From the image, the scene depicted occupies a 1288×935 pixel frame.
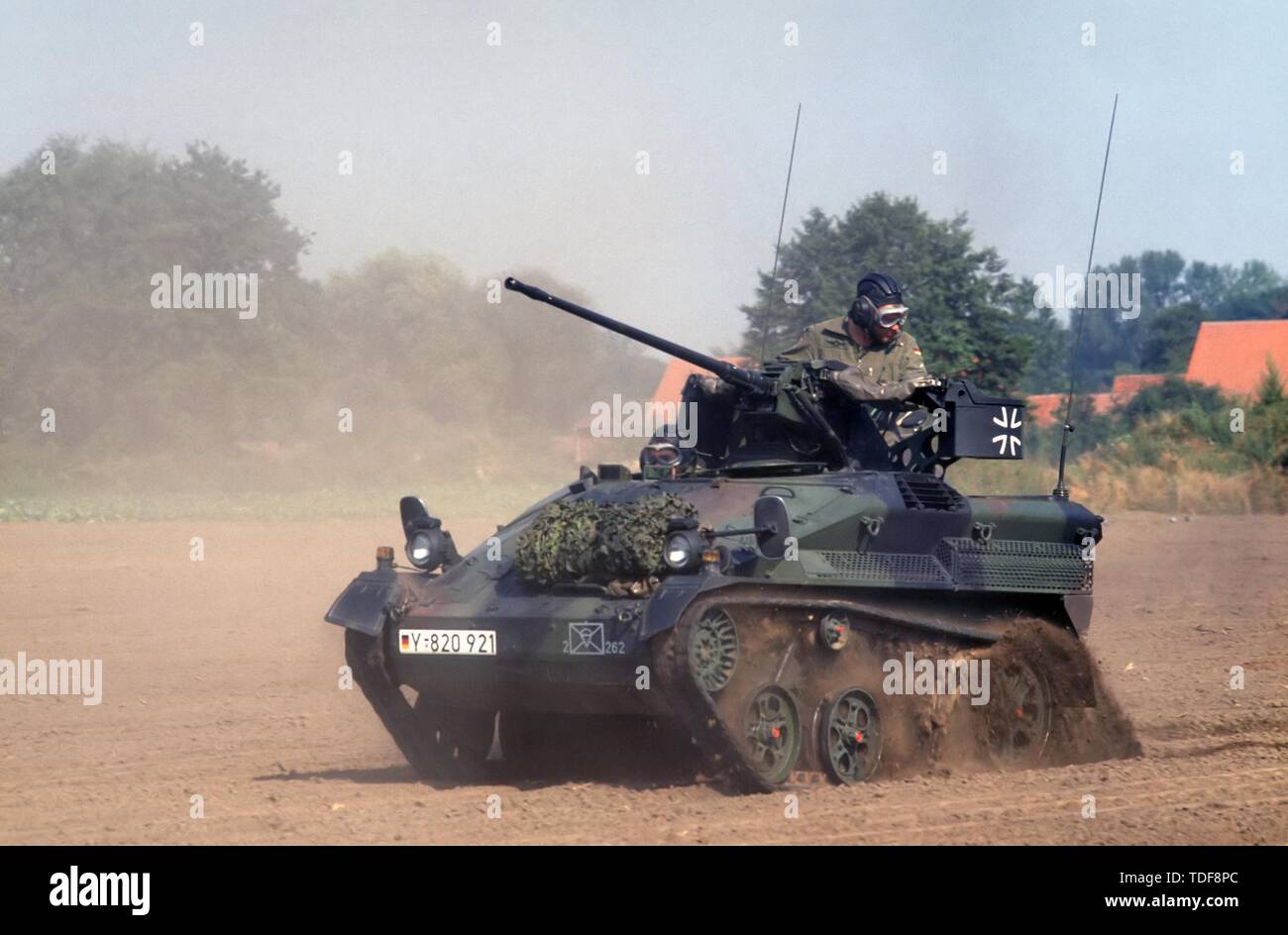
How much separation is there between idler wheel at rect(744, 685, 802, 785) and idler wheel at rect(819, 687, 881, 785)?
0.70 feet

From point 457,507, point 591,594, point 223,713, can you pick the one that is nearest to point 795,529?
point 591,594

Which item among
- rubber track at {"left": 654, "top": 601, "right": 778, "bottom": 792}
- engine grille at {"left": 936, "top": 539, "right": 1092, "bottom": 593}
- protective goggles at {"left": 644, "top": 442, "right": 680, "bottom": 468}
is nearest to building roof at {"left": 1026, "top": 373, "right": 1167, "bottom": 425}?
engine grille at {"left": 936, "top": 539, "right": 1092, "bottom": 593}

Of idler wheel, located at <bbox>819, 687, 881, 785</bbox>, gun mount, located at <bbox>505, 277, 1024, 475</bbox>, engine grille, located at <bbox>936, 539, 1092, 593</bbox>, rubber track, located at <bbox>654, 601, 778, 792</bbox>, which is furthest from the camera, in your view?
gun mount, located at <bbox>505, 277, 1024, 475</bbox>

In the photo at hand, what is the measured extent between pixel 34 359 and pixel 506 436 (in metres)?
8.24

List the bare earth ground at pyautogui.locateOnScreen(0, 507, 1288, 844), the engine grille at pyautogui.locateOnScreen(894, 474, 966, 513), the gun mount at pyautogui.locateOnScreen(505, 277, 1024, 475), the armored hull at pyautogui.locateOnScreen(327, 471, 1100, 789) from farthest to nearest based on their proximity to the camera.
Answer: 1. the gun mount at pyautogui.locateOnScreen(505, 277, 1024, 475)
2. the engine grille at pyautogui.locateOnScreen(894, 474, 966, 513)
3. the armored hull at pyautogui.locateOnScreen(327, 471, 1100, 789)
4. the bare earth ground at pyautogui.locateOnScreen(0, 507, 1288, 844)

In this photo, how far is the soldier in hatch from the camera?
38.7 feet

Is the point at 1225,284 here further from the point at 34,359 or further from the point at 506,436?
the point at 34,359

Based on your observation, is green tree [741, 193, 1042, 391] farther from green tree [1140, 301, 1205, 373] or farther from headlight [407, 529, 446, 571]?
green tree [1140, 301, 1205, 373]

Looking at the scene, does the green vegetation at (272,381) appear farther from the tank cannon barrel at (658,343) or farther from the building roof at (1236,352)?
the tank cannon barrel at (658,343)

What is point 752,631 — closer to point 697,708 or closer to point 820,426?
point 697,708

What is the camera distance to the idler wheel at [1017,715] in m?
11.5

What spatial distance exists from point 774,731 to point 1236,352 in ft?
128

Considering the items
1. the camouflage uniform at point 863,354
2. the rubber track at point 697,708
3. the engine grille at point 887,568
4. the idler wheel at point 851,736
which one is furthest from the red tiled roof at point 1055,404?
the rubber track at point 697,708

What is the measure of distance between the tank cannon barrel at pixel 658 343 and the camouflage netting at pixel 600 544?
110cm
